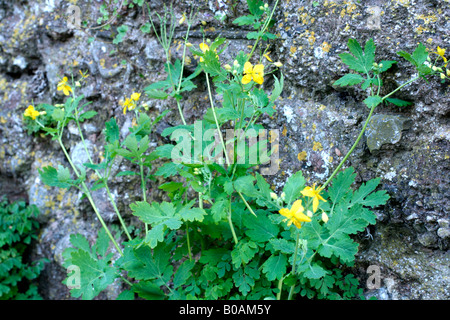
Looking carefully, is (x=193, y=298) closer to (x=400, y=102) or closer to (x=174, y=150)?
(x=174, y=150)

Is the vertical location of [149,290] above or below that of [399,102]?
below

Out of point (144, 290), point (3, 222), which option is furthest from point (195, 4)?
point (3, 222)

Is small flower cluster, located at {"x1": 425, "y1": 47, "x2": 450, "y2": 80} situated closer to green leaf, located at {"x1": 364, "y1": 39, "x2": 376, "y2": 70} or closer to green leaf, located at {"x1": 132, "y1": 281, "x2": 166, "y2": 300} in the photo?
green leaf, located at {"x1": 364, "y1": 39, "x2": 376, "y2": 70}

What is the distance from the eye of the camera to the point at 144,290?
1.76 m

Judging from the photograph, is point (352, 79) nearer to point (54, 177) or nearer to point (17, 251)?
point (54, 177)

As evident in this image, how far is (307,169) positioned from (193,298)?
878 mm

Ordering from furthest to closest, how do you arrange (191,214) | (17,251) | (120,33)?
(17,251)
(120,33)
(191,214)

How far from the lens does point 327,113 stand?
1.97m

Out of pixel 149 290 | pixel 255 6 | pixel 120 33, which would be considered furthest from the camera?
pixel 120 33

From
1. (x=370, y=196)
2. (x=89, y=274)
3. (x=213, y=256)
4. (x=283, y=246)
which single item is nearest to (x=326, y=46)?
(x=370, y=196)

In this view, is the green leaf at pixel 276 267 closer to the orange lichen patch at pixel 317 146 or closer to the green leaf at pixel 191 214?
the green leaf at pixel 191 214

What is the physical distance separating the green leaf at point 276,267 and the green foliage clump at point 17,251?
199 centimetres

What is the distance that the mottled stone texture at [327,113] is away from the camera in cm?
169

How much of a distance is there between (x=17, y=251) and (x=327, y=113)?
97.0 inches
